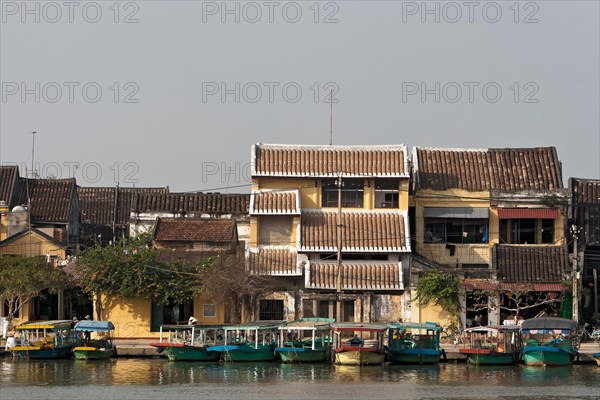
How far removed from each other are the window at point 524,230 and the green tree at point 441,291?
547 cm

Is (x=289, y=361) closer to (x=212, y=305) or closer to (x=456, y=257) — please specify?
(x=212, y=305)

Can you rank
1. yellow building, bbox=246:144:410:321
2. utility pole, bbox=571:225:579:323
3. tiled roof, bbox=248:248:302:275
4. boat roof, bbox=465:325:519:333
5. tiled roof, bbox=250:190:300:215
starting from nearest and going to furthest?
1. boat roof, bbox=465:325:519:333
2. utility pole, bbox=571:225:579:323
3. yellow building, bbox=246:144:410:321
4. tiled roof, bbox=248:248:302:275
5. tiled roof, bbox=250:190:300:215

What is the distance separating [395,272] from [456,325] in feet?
12.3

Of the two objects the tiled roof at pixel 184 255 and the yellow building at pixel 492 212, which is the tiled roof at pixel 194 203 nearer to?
the tiled roof at pixel 184 255

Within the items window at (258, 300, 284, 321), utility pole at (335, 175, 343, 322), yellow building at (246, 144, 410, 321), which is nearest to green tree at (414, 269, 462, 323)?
yellow building at (246, 144, 410, 321)

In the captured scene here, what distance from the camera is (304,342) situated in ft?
173

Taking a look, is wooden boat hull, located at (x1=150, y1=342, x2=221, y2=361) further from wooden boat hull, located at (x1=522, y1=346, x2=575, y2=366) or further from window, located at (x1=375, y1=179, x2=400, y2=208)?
wooden boat hull, located at (x1=522, y1=346, x2=575, y2=366)

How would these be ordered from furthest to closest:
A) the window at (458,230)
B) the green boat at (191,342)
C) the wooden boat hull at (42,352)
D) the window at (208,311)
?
1. the window at (458,230)
2. the window at (208,311)
3. the wooden boat hull at (42,352)
4. the green boat at (191,342)

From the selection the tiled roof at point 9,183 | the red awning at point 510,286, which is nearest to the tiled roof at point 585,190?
the red awning at point 510,286

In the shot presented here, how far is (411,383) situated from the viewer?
46.9 meters

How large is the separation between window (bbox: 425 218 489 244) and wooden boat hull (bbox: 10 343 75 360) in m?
19.0

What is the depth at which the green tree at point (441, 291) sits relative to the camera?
57.5 metres

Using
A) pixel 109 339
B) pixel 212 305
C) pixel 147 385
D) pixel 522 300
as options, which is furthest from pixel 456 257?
pixel 147 385

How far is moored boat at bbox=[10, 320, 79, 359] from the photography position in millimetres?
52781
